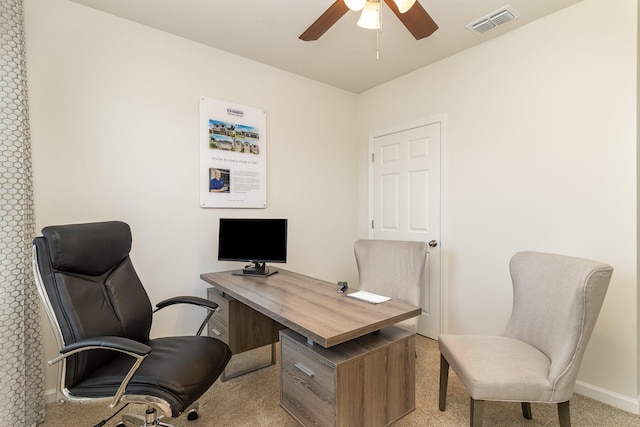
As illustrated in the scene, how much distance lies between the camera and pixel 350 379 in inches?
54.9

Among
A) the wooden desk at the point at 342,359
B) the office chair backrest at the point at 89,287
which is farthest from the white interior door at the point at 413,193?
the office chair backrest at the point at 89,287

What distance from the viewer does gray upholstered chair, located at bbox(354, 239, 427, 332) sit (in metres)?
2.46

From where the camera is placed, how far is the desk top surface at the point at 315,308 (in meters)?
1.37

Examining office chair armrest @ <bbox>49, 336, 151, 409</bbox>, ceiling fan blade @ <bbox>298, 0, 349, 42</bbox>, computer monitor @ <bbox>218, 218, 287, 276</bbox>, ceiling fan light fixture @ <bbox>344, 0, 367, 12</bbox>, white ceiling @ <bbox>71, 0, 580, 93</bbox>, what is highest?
white ceiling @ <bbox>71, 0, 580, 93</bbox>

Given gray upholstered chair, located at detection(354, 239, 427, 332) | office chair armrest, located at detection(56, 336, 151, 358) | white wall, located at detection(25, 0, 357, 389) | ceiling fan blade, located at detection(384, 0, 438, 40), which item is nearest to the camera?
office chair armrest, located at detection(56, 336, 151, 358)

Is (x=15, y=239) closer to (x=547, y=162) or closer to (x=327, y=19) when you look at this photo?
(x=327, y=19)

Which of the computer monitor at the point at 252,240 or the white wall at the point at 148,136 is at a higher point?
the white wall at the point at 148,136

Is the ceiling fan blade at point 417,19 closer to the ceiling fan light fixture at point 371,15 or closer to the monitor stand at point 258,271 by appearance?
the ceiling fan light fixture at point 371,15

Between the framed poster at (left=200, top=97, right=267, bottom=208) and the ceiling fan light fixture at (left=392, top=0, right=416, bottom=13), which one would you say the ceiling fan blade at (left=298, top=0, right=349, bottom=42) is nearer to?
the ceiling fan light fixture at (left=392, top=0, right=416, bottom=13)

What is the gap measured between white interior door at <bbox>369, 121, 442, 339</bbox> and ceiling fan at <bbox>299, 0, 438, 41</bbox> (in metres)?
1.24

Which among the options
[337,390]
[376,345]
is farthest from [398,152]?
[337,390]

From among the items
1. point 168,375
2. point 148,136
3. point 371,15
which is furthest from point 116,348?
point 371,15

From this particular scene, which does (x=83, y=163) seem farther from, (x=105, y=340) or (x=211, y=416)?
(x=211, y=416)

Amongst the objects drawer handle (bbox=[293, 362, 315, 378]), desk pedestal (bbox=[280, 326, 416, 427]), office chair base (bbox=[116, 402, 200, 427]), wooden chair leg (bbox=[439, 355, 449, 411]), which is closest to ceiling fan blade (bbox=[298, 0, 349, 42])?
desk pedestal (bbox=[280, 326, 416, 427])
